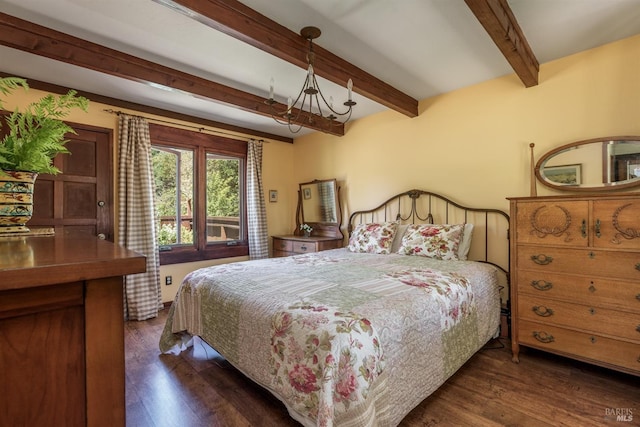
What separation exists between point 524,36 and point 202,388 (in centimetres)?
342

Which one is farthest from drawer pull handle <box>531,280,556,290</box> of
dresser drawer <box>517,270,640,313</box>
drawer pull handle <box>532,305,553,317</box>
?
drawer pull handle <box>532,305,553,317</box>

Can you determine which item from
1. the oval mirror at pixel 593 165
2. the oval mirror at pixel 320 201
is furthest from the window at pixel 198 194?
the oval mirror at pixel 593 165

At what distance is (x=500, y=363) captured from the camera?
2254 mm

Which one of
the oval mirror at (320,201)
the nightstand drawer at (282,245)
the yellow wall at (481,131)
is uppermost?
the yellow wall at (481,131)

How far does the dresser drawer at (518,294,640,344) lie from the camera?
1855mm

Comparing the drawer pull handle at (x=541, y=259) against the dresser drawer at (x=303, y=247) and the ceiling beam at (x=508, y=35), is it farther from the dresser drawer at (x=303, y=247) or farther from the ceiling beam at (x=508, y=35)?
the dresser drawer at (x=303, y=247)

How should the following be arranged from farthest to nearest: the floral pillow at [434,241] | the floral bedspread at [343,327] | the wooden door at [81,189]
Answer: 1. the wooden door at [81,189]
2. the floral pillow at [434,241]
3. the floral bedspread at [343,327]

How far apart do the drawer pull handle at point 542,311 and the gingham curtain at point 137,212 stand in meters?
3.69

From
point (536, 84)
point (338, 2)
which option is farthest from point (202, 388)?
point (536, 84)

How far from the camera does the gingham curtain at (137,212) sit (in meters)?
3.20

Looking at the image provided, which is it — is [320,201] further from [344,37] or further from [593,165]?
[593,165]

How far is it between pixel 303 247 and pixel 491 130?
2571 millimetres

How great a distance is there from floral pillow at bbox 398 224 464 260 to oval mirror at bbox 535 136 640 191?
0.86 metres

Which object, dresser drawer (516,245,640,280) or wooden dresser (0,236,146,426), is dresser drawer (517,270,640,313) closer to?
dresser drawer (516,245,640,280)
